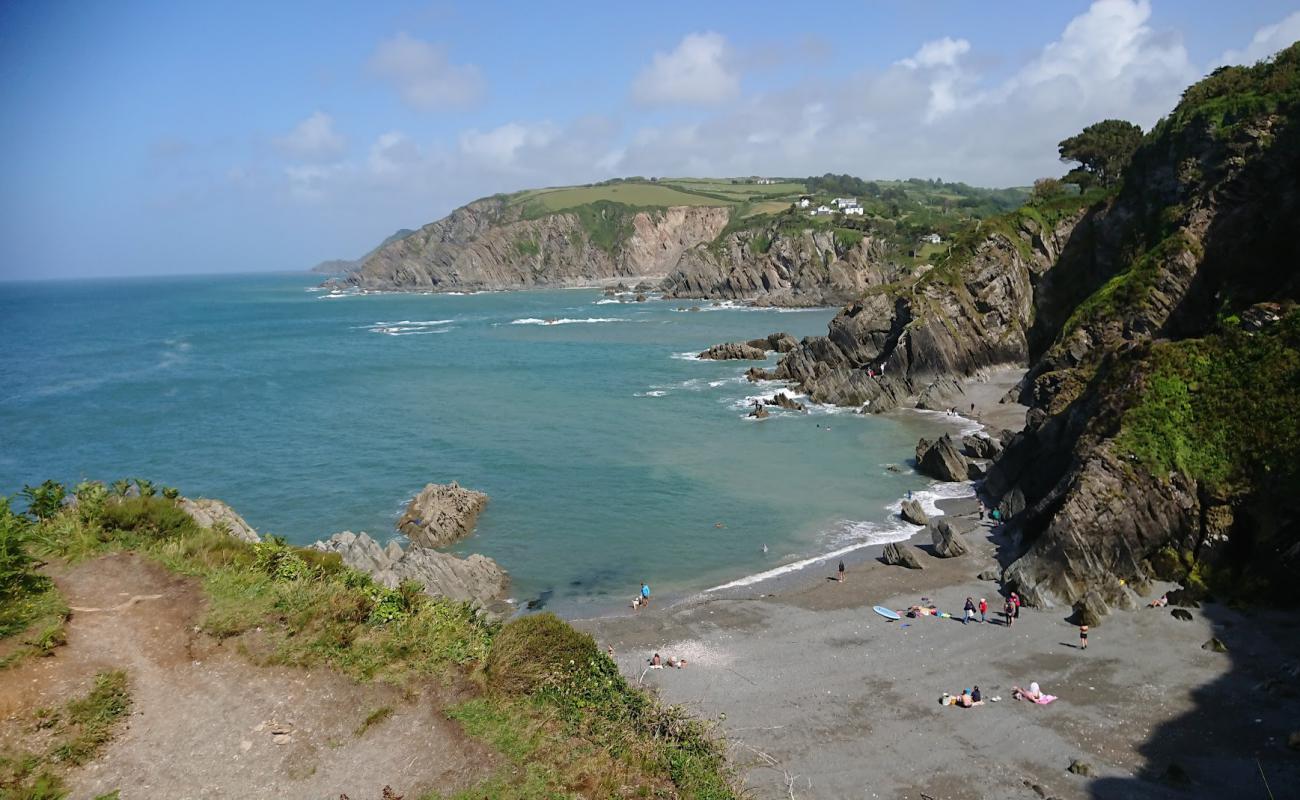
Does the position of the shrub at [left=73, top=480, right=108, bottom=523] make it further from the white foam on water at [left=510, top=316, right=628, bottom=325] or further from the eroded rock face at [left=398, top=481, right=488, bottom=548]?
the white foam on water at [left=510, top=316, right=628, bottom=325]

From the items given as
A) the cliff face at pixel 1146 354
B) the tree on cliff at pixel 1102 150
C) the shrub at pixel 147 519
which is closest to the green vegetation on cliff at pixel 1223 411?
the cliff face at pixel 1146 354

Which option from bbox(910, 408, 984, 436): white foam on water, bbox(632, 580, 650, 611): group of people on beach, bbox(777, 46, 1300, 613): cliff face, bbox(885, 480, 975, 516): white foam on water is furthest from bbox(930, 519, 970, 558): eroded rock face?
bbox(910, 408, 984, 436): white foam on water

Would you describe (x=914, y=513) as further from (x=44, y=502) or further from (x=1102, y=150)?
(x=1102, y=150)

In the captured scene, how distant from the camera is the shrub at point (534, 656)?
14.9 meters

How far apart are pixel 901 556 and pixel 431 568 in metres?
19.2

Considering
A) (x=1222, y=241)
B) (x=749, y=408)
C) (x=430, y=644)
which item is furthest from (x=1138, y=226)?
(x=430, y=644)

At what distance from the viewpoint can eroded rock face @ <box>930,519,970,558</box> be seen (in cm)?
3262

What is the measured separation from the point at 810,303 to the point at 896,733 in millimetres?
123822

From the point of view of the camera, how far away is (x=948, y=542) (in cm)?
3278

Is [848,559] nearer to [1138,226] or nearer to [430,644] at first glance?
[430,644]

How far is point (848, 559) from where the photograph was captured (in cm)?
3338

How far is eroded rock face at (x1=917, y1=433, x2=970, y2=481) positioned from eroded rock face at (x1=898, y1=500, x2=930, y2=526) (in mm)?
5567

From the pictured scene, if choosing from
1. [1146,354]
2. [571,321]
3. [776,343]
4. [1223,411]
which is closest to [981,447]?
[1146,354]

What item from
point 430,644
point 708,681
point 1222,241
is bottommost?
point 708,681
